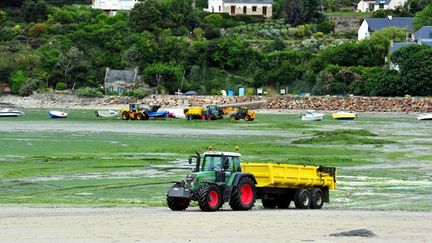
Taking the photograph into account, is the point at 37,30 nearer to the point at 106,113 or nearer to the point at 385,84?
the point at 106,113

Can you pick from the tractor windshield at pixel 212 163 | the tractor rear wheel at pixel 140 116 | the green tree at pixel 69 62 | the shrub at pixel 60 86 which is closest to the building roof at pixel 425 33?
the green tree at pixel 69 62

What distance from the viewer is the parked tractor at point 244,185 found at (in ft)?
97.8

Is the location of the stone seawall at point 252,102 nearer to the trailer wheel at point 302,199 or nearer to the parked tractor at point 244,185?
the parked tractor at point 244,185

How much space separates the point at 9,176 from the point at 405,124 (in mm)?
53125

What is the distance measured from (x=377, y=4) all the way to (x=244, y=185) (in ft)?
447

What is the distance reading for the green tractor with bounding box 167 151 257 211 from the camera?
2969 centimetres

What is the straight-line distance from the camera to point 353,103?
378 ft

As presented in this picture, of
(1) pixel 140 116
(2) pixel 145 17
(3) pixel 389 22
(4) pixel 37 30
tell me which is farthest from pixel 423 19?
(1) pixel 140 116

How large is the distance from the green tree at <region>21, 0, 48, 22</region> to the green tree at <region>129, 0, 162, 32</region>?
13109 mm

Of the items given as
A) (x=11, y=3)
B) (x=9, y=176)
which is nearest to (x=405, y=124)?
(x=9, y=176)

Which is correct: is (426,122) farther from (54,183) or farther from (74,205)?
(74,205)

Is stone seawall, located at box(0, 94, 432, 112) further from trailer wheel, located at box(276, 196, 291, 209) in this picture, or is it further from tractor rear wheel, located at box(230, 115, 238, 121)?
trailer wheel, located at box(276, 196, 291, 209)

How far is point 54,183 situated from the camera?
1518 inches

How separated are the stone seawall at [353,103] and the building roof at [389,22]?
79.1 feet
